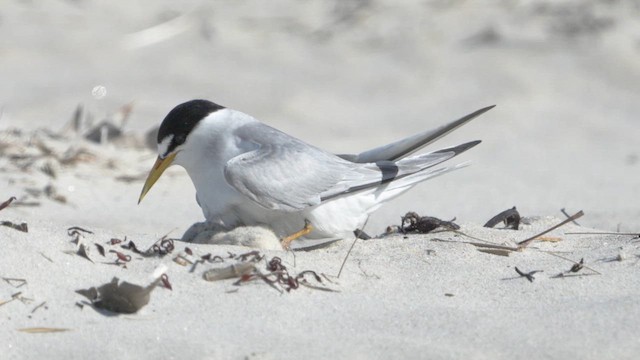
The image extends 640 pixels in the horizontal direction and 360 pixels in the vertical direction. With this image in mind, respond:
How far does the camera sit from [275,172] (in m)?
4.33

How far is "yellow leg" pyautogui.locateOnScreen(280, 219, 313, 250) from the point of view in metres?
4.24

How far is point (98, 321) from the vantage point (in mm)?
3150

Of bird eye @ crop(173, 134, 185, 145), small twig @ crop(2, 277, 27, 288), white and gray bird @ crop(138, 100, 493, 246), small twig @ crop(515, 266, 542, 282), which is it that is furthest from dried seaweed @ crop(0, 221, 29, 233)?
small twig @ crop(515, 266, 542, 282)

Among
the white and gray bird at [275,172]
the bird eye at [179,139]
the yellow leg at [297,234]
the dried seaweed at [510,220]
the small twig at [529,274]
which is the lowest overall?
the dried seaweed at [510,220]

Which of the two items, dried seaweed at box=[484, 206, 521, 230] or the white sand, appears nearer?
the white sand

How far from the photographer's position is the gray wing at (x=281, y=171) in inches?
A: 166

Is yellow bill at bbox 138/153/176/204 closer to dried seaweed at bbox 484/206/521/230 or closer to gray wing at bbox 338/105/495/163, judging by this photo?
gray wing at bbox 338/105/495/163

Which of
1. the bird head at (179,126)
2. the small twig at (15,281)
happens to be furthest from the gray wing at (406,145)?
the small twig at (15,281)

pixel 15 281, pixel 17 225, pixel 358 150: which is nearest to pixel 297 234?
pixel 17 225

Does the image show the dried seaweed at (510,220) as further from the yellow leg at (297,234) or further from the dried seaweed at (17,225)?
the dried seaweed at (17,225)

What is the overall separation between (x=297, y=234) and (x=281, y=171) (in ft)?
0.82

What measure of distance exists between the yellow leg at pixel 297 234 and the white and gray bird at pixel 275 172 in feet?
0.07

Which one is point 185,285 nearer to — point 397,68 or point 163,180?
point 163,180

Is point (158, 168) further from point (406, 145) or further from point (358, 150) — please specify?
point (358, 150)
